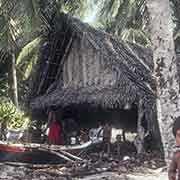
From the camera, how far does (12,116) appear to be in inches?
732

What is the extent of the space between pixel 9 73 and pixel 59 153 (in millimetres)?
10077

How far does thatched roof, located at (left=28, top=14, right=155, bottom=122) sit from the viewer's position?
46.2 ft

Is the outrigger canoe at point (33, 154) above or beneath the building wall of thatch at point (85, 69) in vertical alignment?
beneath

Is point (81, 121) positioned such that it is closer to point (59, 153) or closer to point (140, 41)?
point (59, 153)

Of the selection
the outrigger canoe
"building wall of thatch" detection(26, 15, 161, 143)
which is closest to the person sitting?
"building wall of thatch" detection(26, 15, 161, 143)

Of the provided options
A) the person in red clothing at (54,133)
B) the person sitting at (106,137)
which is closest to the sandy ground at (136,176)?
the person sitting at (106,137)

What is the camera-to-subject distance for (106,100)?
14.3 metres

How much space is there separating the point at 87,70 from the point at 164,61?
7.39 meters

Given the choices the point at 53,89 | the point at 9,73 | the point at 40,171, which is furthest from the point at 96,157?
the point at 9,73

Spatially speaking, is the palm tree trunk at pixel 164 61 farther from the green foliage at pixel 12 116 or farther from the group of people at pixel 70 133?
the green foliage at pixel 12 116

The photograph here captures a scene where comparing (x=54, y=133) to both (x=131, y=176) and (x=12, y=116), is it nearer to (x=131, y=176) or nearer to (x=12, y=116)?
(x=12, y=116)

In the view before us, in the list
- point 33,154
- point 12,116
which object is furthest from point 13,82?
point 33,154

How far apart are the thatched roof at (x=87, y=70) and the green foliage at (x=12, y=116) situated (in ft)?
6.13

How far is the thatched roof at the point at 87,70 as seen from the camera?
46.2 ft
